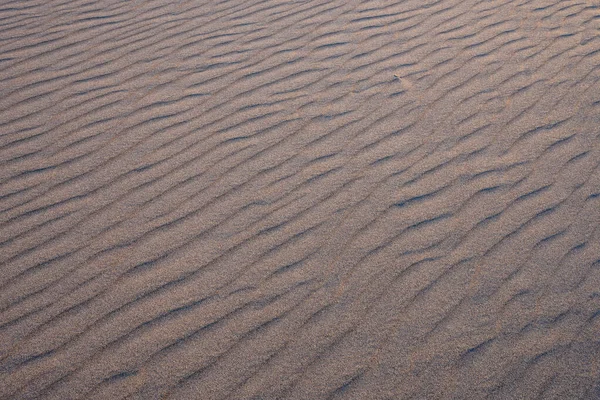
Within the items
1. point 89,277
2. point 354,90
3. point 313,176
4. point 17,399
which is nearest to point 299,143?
point 313,176

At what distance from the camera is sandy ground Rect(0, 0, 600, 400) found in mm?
2340

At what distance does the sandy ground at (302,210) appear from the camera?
2340 mm

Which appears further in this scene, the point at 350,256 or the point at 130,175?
the point at 130,175

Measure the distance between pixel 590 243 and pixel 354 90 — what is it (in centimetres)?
185

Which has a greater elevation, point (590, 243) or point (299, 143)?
point (299, 143)

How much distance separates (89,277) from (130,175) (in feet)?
2.53

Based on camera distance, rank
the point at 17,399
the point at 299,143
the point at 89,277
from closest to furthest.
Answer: the point at 17,399, the point at 89,277, the point at 299,143

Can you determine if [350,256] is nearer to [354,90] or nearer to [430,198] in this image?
[430,198]

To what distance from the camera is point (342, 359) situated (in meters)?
2.35

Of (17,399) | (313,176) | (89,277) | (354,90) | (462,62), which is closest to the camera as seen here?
(17,399)

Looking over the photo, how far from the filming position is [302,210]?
2.97 m

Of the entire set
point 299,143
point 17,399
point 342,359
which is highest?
point 299,143

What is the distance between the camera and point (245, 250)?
109 inches

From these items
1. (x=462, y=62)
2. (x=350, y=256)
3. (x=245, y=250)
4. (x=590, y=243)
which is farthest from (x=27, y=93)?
(x=590, y=243)
